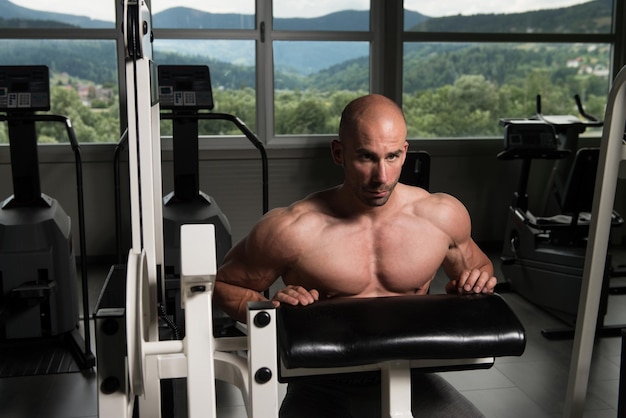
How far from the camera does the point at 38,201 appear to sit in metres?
3.79

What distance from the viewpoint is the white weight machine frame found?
69.2 inches

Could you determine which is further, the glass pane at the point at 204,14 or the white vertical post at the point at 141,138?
the glass pane at the point at 204,14

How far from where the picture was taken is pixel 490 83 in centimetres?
587

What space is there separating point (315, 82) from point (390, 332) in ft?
14.8

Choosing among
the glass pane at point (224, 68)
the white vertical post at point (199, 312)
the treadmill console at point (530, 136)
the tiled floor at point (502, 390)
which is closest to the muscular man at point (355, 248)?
the white vertical post at point (199, 312)

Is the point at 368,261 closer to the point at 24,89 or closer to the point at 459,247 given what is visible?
the point at 459,247

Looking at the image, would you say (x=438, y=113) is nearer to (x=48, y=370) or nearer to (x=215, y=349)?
(x=48, y=370)

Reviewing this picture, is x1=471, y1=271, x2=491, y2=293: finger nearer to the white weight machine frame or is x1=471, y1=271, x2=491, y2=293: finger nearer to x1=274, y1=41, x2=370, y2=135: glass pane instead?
the white weight machine frame

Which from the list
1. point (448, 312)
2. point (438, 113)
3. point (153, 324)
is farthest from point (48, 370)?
point (438, 113)

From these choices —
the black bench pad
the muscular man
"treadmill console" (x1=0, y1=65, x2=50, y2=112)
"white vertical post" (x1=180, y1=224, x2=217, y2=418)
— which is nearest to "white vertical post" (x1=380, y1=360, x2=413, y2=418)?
the black bench pad

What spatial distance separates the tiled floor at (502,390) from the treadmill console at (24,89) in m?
1.29

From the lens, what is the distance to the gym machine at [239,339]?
4.28 ft

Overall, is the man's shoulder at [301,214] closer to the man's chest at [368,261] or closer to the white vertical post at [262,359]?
the man's chest at [368,261]

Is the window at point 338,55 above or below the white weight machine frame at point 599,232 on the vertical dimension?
above
